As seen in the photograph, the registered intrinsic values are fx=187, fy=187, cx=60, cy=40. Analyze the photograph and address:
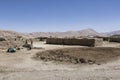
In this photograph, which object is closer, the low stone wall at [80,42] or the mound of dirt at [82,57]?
the mound of dirt at [82,57]

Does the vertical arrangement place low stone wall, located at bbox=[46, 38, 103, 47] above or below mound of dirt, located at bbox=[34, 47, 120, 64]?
above

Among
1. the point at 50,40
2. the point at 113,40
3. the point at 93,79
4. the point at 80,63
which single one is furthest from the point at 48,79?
the point at 113,40

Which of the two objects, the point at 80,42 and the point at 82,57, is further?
the point at 80,42

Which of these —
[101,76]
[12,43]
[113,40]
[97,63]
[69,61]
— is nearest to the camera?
[101,76]

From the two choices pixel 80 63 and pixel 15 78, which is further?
pixel 80 63

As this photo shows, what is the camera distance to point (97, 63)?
16.9 m

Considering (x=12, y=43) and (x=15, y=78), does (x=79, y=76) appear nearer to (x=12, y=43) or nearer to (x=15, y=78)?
(x=15, y=78)

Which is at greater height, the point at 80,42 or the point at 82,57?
the point at 80,42

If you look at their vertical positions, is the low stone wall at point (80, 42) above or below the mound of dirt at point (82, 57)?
above

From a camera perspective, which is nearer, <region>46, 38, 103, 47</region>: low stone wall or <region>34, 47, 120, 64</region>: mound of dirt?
<region>34, 47, 120, 64</region>: mound of dirt

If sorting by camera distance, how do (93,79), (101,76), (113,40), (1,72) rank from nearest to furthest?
(93,79), (101,76), (1,72), (113,40)

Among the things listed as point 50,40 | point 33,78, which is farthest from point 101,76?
point 50,40

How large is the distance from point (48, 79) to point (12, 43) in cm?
2314

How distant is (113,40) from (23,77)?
136ft
